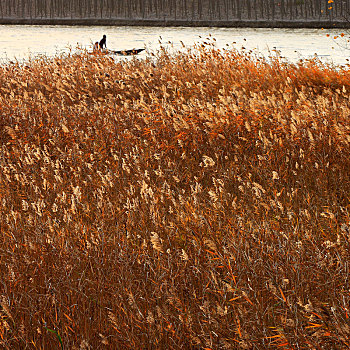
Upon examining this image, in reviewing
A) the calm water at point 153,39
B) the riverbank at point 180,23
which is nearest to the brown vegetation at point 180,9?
the riverbank at point 180,23

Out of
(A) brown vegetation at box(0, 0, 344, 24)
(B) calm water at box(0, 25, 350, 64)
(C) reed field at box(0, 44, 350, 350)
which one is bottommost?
(C) reed field at box(0, 44, 350, 350)

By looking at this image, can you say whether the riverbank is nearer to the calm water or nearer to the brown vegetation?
the brown vegetation

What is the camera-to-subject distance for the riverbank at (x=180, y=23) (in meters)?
17.4

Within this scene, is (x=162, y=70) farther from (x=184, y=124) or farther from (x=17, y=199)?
(x=17, y=199)

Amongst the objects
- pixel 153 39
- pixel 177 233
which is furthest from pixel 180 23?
pixel 177 233

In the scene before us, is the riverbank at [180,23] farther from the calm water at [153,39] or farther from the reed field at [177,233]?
the reed field at [177,233]

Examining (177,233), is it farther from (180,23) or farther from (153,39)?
(180,23)

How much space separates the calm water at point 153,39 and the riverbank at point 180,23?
0.86 m

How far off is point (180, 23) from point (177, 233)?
17482mm

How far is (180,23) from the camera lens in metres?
18.9

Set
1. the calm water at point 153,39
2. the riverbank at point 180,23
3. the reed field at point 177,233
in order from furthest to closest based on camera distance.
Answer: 1. the riverbank at point 180,23
2. the calm water at point 153,39
3. the reed field at point 177,233

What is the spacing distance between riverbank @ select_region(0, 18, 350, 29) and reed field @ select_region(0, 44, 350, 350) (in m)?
13.3

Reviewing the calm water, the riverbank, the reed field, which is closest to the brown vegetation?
the riverbank

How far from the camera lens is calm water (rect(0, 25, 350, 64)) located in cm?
1156
